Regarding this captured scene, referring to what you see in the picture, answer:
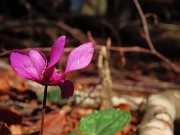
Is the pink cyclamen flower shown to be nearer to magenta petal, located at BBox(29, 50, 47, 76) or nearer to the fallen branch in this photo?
magenta petal, located at BBox(29, 50, 47, 76)

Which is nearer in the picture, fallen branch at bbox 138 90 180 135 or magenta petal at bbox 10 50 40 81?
magenta petal at bbox 10 50 40 81

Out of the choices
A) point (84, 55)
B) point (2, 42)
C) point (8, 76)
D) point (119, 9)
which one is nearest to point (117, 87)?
point (8, 76)

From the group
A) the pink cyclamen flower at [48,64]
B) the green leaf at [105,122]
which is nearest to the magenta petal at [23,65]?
the pink cyclamen flower at [48,64]

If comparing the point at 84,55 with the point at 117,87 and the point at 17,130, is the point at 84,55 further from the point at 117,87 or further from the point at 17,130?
the point at 117,87

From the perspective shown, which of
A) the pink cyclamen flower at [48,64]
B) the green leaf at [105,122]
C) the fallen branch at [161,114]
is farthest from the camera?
the fallen branch at [161,114]

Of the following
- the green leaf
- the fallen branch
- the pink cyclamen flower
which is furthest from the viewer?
the fallen branch

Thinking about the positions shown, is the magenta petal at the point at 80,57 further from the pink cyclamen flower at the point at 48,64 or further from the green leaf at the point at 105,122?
the green leaf at the point at 105,122

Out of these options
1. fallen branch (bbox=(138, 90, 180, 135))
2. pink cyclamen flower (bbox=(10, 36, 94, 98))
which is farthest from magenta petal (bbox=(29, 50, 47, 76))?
fallen branch (bbox=(138, 90, 180, 135))

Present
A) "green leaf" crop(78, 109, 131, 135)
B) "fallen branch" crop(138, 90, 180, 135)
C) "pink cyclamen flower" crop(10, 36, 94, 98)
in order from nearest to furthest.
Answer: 1. "pink cyclamen flower" crop(10, 36, 94, 98)
2. "green leaf" crop(78, 109, 131, 135)
3. "fallen branch" crop(138, 90, 180, 135)
